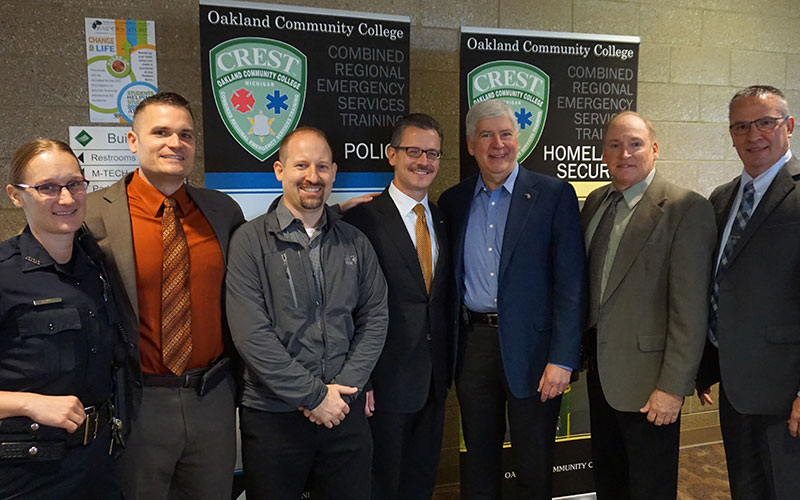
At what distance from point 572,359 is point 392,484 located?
0.90 metres

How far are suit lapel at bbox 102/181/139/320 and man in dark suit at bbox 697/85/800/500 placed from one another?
2.10m

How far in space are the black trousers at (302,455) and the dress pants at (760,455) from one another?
142 centimetres

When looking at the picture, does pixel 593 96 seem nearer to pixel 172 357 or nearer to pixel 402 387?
pixel 402 387

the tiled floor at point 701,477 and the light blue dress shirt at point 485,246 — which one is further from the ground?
the light blue dress shirt at point 485,246

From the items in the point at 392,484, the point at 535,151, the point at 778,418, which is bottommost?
the point at 392,484

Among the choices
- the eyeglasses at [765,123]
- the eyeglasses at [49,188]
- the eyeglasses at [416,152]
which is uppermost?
the eyeglasses at [765,123]

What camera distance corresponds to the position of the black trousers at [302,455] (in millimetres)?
1869

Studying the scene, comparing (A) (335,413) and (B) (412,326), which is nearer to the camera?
(A) (335,413)

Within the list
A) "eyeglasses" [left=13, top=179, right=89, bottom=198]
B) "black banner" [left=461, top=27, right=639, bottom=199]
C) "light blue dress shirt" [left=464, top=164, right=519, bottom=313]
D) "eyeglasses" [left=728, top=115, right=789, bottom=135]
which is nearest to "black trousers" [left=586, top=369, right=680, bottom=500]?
"light blue dress shirt" [left=464, top=164, right=519, bottom=313]

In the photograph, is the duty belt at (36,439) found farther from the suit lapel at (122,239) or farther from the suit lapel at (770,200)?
the suit lapel at (770,200)

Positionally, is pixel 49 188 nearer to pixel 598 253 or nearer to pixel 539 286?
pixel 539 286

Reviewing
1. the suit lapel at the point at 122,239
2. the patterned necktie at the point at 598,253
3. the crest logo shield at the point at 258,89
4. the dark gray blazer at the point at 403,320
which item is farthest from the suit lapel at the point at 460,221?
the suit lapel at the point at 122,239

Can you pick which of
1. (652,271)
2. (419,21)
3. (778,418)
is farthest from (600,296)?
(419,21)

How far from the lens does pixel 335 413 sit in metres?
1.87
